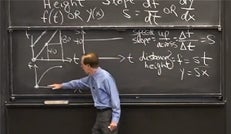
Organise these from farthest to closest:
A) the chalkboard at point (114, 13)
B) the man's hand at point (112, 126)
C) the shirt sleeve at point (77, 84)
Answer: the chalkboard at point (114, 13) < the shirt sleeve at point (77, 84) < the man's hand at point (112, 126)

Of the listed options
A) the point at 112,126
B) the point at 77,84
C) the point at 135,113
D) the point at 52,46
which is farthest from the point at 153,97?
the point at 52,46

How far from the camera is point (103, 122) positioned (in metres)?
6.04

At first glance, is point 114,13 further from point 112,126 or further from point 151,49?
point 112,126

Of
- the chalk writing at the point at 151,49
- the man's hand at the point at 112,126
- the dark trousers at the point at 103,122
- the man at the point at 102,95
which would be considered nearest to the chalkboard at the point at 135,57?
the chalk writing at the point at 151,49

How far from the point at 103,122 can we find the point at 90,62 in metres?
0.70

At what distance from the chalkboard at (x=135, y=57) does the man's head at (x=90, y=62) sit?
1.20 feet

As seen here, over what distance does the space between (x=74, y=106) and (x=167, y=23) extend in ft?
4.90

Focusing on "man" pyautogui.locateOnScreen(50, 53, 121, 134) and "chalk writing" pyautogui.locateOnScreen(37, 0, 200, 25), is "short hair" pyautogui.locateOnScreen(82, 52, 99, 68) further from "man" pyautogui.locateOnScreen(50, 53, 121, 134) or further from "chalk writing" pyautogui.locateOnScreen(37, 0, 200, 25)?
"chalk writing" pyautogui.locateOnScreen(37, 0, 200, 25)

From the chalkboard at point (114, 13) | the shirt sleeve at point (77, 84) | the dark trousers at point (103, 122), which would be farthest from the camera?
the chalkboard at point (114, 13)

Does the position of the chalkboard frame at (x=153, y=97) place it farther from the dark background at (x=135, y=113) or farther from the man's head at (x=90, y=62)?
the man's head at (x=90, y=62)

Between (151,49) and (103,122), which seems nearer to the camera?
(103,122)

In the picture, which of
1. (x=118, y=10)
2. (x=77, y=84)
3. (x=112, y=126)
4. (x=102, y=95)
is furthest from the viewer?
(x=118, y=10)

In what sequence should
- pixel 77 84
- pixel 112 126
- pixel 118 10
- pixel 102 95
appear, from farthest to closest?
pixel 118 10
pixel 77 84
pixel 102 95
pixel 112 126

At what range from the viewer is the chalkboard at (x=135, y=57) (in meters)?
6.36
